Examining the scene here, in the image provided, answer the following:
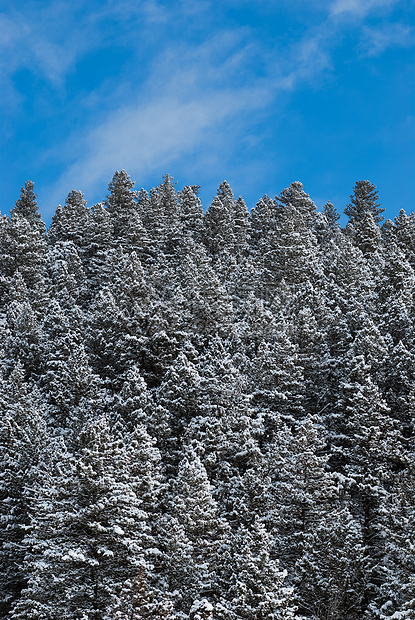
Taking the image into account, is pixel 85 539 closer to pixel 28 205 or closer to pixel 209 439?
pixel 209 439

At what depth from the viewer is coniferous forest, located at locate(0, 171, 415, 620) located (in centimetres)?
2639

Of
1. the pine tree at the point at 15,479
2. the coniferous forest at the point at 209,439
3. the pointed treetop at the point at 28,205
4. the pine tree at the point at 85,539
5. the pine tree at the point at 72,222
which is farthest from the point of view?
the pointed treetop at the point at 28,205

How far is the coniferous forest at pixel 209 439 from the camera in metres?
26.4

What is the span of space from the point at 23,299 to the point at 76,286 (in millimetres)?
7427

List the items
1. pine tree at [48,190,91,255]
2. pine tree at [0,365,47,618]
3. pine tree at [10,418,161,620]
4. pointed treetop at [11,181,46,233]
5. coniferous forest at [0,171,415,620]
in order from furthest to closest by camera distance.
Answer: pointed treetop at [11,181,46,233]
pine tree at [48,190,91,255]
pine tree at [0,365,47,618]
coniferous forest at [0,171,415,620]
pine tree at [10,418,161,620]

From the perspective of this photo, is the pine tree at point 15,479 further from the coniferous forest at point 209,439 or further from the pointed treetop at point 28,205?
the pointed treetop at point 28,205

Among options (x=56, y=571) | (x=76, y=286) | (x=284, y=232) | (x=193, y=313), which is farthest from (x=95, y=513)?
(x=284, y=232)

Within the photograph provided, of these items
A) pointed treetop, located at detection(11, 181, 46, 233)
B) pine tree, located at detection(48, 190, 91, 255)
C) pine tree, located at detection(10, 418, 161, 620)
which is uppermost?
pointed treetop, located at detection(11, 181, 46, 233)

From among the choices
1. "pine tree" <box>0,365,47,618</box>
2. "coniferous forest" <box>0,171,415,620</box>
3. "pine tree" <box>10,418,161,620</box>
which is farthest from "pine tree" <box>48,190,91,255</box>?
"pine tree" <box>10,418,161,620</box>

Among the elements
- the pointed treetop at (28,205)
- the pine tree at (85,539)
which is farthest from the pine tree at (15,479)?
the pointed treetop at (28,205)

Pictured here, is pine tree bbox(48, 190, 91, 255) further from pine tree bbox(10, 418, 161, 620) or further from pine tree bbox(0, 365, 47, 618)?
pine tree bbox(10, 418, 161, 620)

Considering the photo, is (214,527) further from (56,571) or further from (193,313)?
(193,313)

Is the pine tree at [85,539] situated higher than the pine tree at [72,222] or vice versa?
the pine tree at [72,222]

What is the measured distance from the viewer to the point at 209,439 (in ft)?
116
